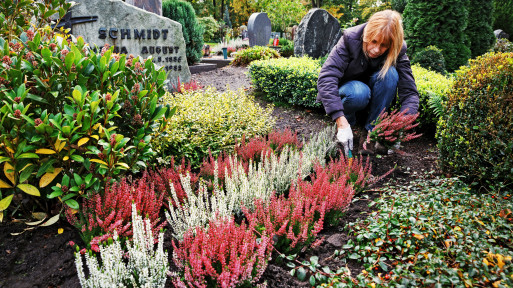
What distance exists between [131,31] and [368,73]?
410cm

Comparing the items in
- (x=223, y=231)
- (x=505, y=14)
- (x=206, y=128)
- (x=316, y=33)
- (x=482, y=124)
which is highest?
(x=505, y=14)

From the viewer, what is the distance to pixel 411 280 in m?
1.62

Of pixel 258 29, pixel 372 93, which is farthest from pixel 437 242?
pixel 258 29

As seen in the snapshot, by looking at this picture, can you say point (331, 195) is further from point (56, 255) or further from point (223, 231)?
point (56, 255)

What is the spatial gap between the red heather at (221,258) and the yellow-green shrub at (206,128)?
1370 millimetres

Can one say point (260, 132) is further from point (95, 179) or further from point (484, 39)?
point (484, 39)

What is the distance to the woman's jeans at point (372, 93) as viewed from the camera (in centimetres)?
344

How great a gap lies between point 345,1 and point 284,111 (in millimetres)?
31819

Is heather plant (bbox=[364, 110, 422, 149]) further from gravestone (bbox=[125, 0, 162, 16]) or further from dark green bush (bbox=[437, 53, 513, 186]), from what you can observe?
gravestone (bbox=[125, 0, 162, 16])

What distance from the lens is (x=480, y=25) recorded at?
35.8ft

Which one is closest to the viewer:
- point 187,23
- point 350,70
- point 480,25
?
point 350,70

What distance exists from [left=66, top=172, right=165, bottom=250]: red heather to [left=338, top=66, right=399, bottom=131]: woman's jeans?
238cm

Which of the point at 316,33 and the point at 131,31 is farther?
the point at 316,33

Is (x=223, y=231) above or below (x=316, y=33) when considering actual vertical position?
below
